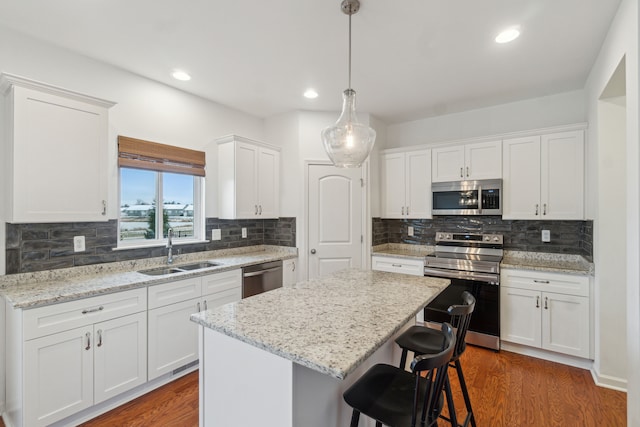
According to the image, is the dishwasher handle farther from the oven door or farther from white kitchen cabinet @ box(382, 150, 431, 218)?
the oven door

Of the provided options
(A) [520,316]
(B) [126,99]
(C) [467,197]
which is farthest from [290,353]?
(C) [467,197]

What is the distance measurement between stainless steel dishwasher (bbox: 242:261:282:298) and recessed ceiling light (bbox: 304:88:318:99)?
194cm

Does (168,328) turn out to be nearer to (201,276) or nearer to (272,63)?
(201,276)

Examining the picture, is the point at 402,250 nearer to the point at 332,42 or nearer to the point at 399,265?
the point at 399,265

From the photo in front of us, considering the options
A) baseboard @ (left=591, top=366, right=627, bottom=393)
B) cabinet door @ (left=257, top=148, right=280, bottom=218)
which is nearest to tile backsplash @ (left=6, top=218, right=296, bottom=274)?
cabinet door @ (left=257, top=148, right=280, bottom=218)

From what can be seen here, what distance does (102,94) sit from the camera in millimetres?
2641

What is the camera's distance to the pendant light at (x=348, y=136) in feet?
6.26

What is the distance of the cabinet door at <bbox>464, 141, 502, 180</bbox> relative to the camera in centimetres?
341

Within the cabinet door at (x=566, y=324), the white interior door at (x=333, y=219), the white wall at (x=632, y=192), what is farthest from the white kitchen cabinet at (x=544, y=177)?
the white interior door at (x=333, y=219)

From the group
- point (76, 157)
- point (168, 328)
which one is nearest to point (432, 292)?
point (168, 328)

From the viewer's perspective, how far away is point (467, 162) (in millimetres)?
3600

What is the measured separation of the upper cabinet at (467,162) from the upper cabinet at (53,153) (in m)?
3.46

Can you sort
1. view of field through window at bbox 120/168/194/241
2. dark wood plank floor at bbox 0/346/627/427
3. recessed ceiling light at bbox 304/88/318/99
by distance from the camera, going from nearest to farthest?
dark wood plank floor at bbox 0/346/627/427
view of field through window at bbox 120/168/194/241
recessed ceiling light at bbox 304/88/318/99

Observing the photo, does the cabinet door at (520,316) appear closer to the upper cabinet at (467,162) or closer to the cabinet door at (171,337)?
the upper cabinet at (467,162)
